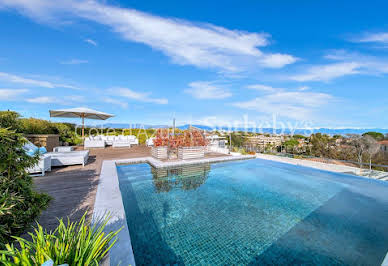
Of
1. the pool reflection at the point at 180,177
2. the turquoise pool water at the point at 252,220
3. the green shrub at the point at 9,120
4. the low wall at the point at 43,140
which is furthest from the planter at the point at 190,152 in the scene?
the low wall at the point at 43,140

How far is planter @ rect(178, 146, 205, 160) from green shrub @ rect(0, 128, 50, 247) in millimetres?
5769

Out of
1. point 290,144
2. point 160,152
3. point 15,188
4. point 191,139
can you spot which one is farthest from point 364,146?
point 15,188

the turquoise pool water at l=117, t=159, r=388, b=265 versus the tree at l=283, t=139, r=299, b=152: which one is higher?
the tree at l=283, t=139, r=299, b=152

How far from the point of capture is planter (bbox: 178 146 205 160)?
7582mm

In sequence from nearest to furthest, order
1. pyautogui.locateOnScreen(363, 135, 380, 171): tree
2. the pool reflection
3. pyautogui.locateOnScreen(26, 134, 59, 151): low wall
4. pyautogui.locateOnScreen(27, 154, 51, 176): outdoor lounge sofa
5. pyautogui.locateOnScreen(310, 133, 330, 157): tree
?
pyautogui.locateOnScreen(27, 154, 51, 176): outdoor lounge sofa
the pool reflection
pyautogui.locateOnScreen(26, 134, 59, 151): low wall
pyautogui.locateOnScreen(363, 135, 380, 171): tree
pyautogui.locateOnScreen(310, 133, 330, 157): tree

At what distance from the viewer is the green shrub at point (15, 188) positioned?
5.10ft

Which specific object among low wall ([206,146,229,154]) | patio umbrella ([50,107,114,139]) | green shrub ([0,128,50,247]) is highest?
patio umbrella ([50,107,114,139])

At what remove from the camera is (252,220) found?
313 cm

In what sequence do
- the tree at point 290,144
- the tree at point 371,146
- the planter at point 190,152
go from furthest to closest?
the tree at point 290,144
the tree at point 371,146
the planter at point 190,152

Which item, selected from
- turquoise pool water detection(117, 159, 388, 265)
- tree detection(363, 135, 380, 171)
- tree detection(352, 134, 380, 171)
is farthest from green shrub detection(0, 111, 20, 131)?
tree detection(363, 135, 380, 171)

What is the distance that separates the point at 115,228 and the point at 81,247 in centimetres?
102

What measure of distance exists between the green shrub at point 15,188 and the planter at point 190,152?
18.9 ft

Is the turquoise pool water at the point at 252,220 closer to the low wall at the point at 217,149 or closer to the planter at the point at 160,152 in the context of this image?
the planter at the point at 160,152

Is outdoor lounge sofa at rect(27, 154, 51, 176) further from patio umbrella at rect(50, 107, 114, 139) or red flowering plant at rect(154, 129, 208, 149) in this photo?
patio umbrella at rect(50, 107, 114, 139)
